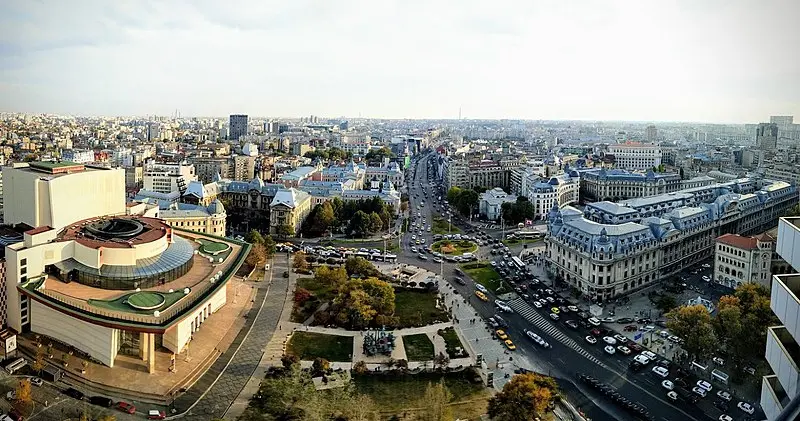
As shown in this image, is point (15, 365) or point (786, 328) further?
point (15, 365)

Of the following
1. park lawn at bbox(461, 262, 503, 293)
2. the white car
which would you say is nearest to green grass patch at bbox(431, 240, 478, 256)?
park lawn at bbox(461, 262, 503, 293)

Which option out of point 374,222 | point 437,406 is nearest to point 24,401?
point 437,406

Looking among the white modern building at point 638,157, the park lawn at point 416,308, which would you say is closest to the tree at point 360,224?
the park lawn at point 416,308

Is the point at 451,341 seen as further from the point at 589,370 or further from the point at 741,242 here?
the point at 741,242

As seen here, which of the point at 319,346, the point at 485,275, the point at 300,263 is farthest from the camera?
the point at 485,275

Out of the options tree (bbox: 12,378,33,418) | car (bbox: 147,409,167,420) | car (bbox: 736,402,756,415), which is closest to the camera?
tree (bbox: 12,378,33,418)

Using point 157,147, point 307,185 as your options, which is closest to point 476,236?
point 307,185

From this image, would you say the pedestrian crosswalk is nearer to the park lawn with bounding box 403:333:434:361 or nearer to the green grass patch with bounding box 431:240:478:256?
the park lawn with bounding box 403:333:434:361

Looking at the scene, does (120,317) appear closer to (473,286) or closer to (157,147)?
(473,286)
